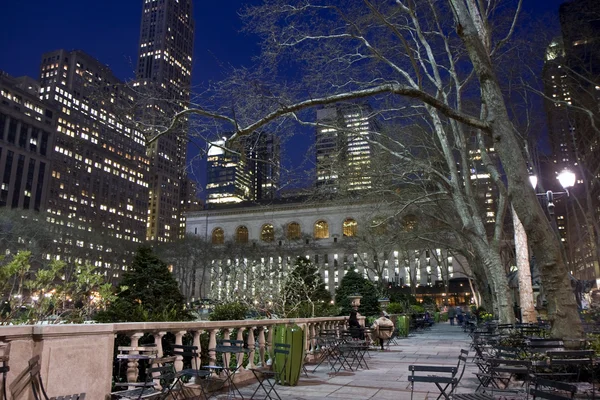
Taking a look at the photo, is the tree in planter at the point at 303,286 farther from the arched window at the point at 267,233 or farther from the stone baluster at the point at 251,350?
the arched window at the point at 267,233

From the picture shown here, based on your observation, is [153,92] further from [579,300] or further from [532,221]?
[579,300]

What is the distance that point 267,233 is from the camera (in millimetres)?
96750

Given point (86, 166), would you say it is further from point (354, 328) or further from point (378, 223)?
point (354, 328)

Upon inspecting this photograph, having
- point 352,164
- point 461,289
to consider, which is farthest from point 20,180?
point 352,164

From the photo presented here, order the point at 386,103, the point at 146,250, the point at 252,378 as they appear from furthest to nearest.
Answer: the point at 386,103, the point at 146,250, the point at 252,378

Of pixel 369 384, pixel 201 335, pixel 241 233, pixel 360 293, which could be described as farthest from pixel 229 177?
pixel 241 233

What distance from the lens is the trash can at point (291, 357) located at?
9148mm

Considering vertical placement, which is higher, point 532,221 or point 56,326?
point 532,221

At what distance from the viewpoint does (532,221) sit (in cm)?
890

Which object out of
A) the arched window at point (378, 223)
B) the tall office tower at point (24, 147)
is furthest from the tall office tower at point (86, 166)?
the arched window at point (378, 223)

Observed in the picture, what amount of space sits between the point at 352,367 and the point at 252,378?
316 cm

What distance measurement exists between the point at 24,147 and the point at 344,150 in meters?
103

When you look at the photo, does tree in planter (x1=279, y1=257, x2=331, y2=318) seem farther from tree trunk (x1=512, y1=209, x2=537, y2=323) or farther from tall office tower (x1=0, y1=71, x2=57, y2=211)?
tall office tower (x1=0, y1=71, x2=57, y2=211)

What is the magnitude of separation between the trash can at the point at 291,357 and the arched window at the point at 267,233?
274 ft
